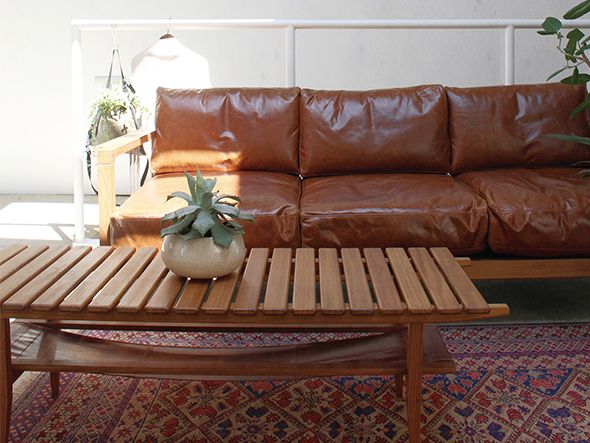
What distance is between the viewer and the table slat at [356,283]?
1.64 m

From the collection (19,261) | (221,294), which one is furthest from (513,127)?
(19,261)

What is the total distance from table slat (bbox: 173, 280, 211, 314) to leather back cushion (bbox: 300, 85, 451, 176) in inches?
55.2

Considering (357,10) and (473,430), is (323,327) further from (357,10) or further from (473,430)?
(357,10)

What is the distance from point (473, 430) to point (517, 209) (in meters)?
0.98

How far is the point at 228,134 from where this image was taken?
3.14 m

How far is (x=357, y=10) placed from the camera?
5.14 metres

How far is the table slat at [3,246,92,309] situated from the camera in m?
1.66

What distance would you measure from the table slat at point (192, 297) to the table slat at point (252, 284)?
3.4 inches

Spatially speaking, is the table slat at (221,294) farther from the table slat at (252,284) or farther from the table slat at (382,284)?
the table slat at (382,284)

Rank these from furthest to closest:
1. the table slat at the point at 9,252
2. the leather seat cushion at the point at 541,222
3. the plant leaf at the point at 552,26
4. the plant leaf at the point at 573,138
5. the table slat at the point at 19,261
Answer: the plant leaf at the point at 552,26
the plant leaf at the point at 573,138
the leather seat cushion at the point at 541,222
the table slat at the point at 9,252
the table slat at the point at 19,261

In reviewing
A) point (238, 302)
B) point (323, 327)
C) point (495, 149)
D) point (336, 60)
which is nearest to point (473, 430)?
point (323, 327)

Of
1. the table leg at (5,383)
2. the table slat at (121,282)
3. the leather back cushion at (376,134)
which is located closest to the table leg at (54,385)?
the table leg at (5,383)

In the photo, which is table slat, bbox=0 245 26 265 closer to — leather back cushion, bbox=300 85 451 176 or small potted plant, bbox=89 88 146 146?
small potted plant, bbox=89 88 146 146

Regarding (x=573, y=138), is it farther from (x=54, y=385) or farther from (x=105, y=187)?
(x=54, y=385)
